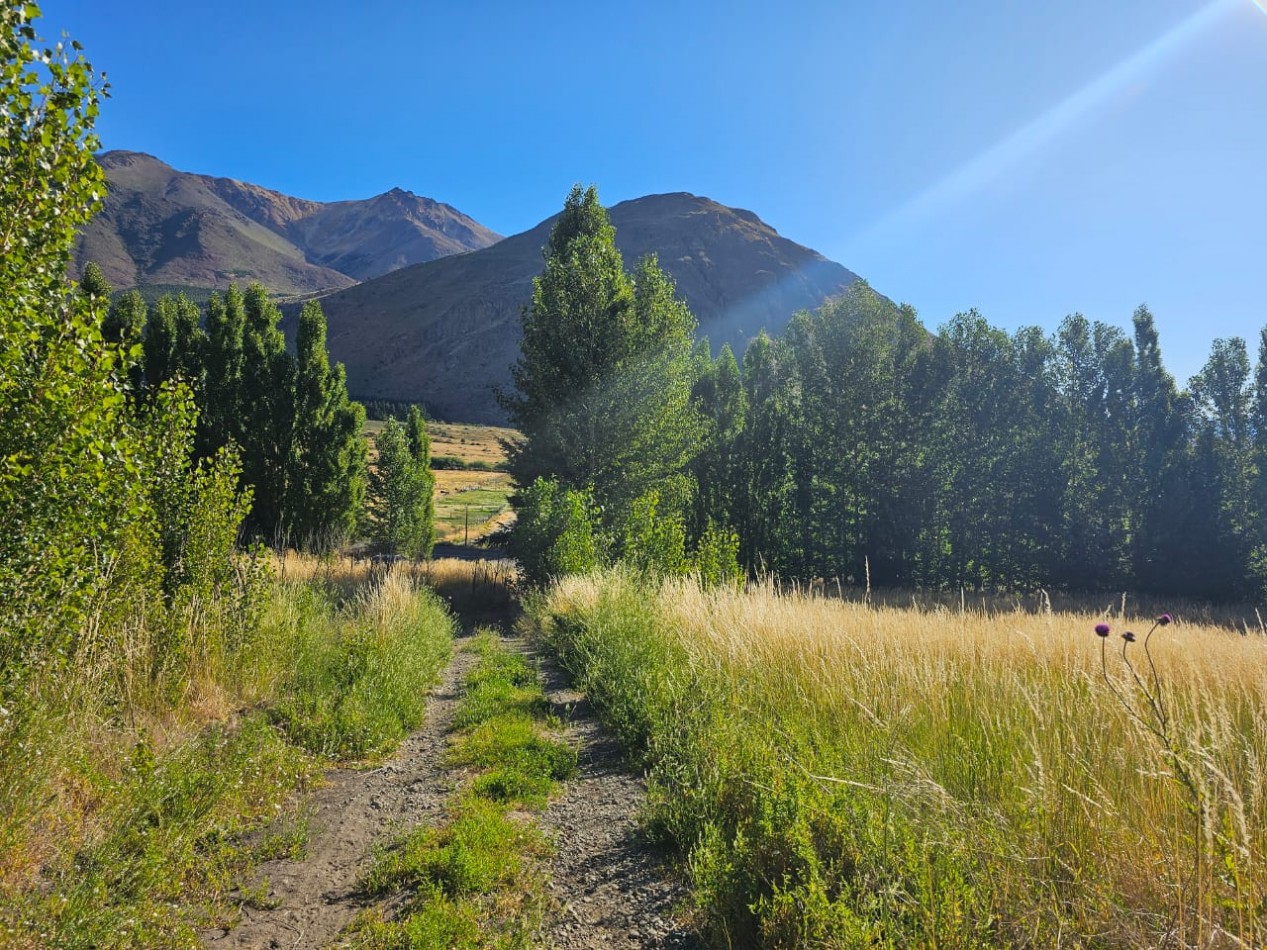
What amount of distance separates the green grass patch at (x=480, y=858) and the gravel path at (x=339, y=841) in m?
0.18

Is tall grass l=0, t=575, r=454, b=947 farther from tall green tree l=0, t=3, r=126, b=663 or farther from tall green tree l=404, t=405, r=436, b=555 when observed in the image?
tall green tree l=404, t=405, r=436, b=555

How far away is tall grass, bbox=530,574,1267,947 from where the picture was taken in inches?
81.1

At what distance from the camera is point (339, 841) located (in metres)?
3.93

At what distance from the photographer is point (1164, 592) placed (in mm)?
26438

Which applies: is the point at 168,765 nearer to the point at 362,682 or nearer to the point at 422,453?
the point at 362,682

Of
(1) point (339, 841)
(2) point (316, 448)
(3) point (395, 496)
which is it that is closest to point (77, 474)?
(1) point (339, 841)

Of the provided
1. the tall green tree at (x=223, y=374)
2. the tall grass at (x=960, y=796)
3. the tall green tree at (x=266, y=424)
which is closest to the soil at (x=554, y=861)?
the tall grass at (x=960, y=796)

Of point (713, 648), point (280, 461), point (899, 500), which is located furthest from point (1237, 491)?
point (280, 461)

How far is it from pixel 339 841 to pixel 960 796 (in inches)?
149

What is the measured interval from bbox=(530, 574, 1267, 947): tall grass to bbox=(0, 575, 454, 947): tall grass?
2.55 metres

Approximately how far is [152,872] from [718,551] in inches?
395

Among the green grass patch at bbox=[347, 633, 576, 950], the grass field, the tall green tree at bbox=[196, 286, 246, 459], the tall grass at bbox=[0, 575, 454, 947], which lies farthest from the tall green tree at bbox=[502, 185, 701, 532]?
the green grass patch at bbox=[347, 633, 576, 950]

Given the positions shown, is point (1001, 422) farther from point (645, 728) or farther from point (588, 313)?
point (645, 728)

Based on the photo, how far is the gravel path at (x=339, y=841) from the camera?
9.71ft
